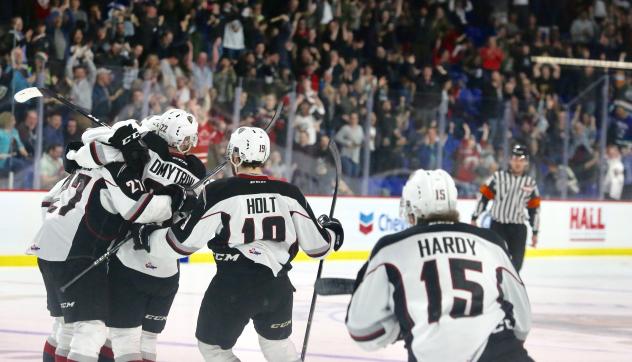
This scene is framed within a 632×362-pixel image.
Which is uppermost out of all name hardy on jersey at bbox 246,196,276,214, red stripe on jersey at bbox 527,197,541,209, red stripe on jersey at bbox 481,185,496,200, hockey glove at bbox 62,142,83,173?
hockey glove at bbox 62,142,83,173

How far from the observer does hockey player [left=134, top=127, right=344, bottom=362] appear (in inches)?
178

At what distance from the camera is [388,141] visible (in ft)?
Answer: 44.1

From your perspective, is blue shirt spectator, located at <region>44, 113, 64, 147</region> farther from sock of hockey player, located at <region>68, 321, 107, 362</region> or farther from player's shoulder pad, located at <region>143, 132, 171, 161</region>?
sock of hockey player, located at <region>68, 321, 107, 362</region>

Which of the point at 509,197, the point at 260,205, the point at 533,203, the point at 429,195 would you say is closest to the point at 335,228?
the point at 260,205

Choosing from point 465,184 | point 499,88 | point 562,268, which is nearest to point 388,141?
point 465,184

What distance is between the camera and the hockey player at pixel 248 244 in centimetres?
451

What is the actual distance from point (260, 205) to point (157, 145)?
847mm

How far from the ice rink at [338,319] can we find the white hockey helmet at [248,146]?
1.54 meters

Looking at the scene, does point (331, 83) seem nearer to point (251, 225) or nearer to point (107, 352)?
point (107, 352)

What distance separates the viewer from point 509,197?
34.4 ft

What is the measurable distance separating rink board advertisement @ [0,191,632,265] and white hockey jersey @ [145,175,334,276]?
6.40 m

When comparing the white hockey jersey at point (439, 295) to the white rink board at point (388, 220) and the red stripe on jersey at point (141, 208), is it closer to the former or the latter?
the red stripe on jersey at point (141, 208)

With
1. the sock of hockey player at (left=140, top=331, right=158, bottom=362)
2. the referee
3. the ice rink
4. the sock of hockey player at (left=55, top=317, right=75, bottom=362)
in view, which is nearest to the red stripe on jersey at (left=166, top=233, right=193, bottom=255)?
the sock of hockey player at (left=55, top=317, right=75, bottom=362)

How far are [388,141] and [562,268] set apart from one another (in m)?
2.52
